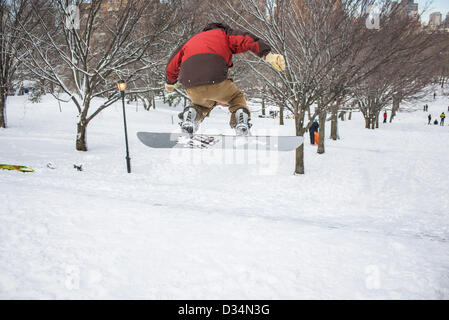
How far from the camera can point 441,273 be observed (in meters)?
2.31

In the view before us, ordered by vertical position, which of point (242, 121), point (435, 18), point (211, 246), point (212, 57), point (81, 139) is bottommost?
point (211, 246)

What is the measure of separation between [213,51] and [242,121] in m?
1.28

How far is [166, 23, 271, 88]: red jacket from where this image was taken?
301cm

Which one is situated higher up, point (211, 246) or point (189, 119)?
point (189, 119)

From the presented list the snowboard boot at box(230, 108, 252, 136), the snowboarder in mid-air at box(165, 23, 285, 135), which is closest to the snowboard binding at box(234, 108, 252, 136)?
the snowboard boot at box(230, 108, 252, 136)

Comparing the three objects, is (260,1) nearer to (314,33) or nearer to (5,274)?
(314,33)

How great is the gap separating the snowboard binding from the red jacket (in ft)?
2.91

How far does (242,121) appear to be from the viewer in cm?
402

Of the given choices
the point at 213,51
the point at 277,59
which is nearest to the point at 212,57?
the point at 213,51

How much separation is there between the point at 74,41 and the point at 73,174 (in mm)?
4916

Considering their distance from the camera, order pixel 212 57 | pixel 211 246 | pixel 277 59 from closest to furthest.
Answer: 1. pixel 211 246
2. pixel 212 57
3. pixel 277 59

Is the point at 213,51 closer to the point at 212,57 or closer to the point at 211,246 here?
the point at 212,57

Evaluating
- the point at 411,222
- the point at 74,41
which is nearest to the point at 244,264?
the point at 411,222

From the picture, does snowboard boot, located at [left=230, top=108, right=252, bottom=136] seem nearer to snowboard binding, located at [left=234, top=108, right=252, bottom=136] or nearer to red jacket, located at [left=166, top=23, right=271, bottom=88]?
snowboard binding, located at [left=234, top=108, right=252, bottom=136]
